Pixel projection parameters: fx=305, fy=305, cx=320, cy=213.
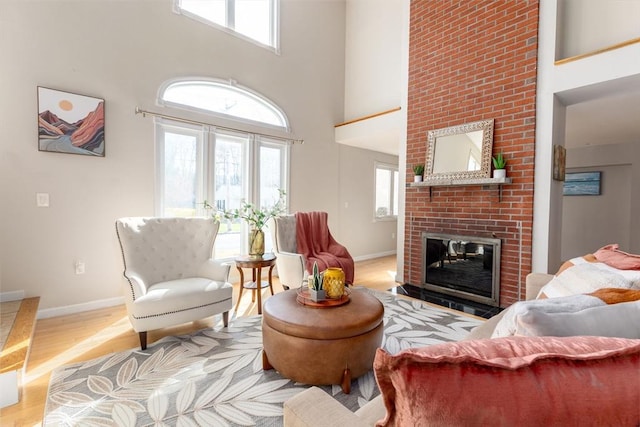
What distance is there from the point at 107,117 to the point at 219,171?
1.32 meters

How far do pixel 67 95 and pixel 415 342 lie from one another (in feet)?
12.8

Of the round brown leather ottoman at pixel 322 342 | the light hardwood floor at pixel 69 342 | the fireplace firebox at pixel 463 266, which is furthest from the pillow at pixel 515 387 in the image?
the fireplace firebox at pixel 463 266

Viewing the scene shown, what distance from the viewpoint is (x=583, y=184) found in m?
5.63

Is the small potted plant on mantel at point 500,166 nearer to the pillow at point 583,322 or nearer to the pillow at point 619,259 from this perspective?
the pillow at point 619,259

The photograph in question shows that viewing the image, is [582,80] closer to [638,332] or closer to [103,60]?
[638,332]

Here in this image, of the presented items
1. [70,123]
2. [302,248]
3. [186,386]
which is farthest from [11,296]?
[302,248]

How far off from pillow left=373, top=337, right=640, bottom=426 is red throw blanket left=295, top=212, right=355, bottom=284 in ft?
9.53

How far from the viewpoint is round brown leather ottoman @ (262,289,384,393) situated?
1.70m

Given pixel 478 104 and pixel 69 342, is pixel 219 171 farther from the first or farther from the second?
pixel 478 104

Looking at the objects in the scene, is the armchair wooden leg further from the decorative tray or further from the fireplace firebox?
the fireplace firebox

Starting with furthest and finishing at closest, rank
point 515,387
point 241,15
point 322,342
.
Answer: point 241,15
point 322,342
point 515,387

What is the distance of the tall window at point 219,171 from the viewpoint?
3658 mm

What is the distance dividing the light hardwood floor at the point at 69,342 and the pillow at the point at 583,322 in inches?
88.6

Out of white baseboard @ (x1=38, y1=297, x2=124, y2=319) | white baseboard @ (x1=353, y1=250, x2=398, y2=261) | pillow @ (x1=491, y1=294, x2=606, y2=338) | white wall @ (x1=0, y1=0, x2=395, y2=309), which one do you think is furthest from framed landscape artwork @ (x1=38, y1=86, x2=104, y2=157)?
white baseboard @ (x1=353, y1=250, x2=398, y2=261)
